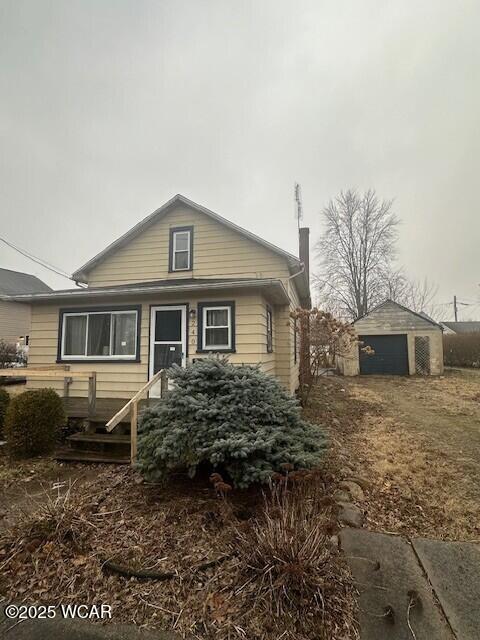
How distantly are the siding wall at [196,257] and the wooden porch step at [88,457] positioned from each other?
18.6 ft

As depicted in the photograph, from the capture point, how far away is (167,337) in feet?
24.7

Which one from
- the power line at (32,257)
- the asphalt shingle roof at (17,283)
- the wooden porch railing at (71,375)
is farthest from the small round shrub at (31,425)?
the asphalt shingle roof at (17,283)

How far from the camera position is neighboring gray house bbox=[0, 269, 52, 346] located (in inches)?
842

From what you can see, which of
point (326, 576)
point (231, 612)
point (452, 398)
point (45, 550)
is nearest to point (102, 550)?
point (45, 550)

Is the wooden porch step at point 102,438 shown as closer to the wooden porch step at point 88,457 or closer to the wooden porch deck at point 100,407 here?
the wooden porch step at point 88,457

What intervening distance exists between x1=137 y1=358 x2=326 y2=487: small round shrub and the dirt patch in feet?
3.30

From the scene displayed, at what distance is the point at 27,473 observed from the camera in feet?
15.0

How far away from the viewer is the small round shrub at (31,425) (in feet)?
16.9

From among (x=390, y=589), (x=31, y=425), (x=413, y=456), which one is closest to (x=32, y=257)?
(x=31, y=425)

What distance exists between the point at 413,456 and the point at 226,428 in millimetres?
3424

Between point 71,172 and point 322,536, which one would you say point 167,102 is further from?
point 322,536

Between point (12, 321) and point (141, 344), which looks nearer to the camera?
point (141, 344)

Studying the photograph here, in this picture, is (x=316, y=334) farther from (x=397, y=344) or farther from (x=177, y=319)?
(x=397, y=344)

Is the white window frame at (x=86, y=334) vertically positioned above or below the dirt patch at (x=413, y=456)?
above
